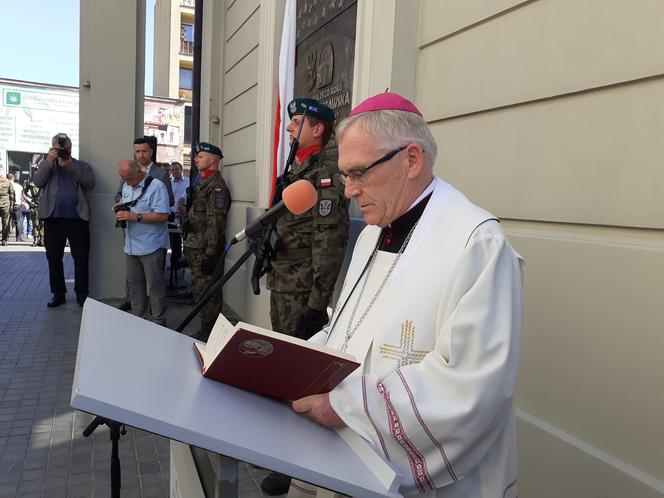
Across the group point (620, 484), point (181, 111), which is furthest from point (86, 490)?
point (181, 111)

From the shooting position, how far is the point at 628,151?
1.86 metres

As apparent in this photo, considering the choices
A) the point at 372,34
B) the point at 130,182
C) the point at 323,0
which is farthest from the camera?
the point at 130,182

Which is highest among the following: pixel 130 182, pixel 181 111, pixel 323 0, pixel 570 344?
pixel 181 111

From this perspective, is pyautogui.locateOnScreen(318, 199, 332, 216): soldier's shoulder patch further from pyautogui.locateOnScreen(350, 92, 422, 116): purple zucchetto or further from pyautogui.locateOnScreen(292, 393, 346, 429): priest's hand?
pyautogui.locateOnScreen(292, 393, 346, 429): priest's hand

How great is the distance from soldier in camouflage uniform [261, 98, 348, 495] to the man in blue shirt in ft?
8.61

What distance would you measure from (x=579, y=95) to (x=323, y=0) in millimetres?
3008

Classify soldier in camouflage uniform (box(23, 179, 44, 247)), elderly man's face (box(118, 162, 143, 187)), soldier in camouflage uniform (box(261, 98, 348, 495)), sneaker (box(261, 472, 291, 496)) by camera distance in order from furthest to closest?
soldier in camouflage uniform (box(23, 179, 44, 247)) → elderly man's face (box(118, 162, 143, 187)) → soldier in camouflage uniform (box(261, 98, 348, 495)) → sneaker (box(261, 472, 291, 496))

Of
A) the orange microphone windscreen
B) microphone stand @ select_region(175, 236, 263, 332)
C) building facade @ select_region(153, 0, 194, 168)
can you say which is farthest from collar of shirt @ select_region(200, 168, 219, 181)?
building facade @ select_region(153, 0, 194, 168)

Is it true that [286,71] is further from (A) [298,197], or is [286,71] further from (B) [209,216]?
(A) [298,197]

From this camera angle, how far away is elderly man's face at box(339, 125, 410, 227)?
1479 millimetres

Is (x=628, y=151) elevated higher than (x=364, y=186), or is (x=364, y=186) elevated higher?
(x=628, y=151)

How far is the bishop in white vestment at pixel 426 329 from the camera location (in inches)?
46.4

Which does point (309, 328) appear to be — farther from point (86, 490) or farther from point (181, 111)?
point (181, 111)

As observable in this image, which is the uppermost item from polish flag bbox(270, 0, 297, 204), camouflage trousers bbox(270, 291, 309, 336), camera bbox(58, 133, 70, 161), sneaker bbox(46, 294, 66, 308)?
polish flag bbox(270, 0, 297, 204)
